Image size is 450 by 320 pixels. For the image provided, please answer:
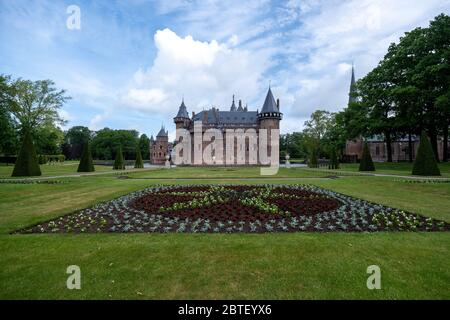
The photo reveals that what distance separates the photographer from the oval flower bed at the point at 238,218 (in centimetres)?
670

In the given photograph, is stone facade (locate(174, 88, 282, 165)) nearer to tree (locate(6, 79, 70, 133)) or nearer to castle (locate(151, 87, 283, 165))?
castle (locate(151, 87, 283, 165))

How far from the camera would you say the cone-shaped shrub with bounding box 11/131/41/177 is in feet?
72.2

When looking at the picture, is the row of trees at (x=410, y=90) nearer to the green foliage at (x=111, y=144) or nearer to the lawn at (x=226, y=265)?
the lawn at (x=226, y=265)

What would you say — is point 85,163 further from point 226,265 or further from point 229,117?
point 229,117

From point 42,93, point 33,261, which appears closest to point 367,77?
point 33,261

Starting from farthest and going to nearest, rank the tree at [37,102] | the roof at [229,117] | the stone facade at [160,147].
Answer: the stone facade at [160,147], the roof at [229,117], the tree at [37,102]

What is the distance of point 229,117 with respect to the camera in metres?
70.8

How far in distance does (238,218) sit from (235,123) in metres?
63.0

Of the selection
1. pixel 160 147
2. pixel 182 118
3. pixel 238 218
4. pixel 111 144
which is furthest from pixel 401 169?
pixel 111 144

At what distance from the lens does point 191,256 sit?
187 inches

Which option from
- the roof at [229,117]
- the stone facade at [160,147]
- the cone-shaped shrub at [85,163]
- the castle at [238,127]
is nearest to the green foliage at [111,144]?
the stone facade at [160,147]

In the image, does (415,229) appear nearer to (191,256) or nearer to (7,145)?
(191,256)

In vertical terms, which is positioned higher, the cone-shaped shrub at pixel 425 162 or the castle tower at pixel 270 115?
the castle tower at pixel 270 115
